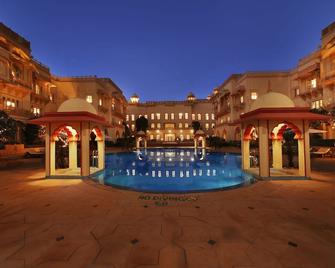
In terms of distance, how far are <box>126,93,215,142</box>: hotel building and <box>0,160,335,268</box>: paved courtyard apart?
179 ft

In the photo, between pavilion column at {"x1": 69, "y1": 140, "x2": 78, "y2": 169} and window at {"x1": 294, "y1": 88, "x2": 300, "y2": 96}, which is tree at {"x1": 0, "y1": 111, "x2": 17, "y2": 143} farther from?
window at {"x1": 294, "y1": 88, "x2": 300, "y2": 96}

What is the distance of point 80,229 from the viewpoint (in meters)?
4.43

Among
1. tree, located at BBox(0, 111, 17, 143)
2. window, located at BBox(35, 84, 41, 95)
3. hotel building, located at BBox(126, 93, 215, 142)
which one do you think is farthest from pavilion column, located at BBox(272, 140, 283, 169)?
hotel building, located at BBox(126, 93, 215, 142)

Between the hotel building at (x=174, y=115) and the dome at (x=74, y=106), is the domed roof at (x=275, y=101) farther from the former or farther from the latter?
the hotel building at (x=174, y=115)

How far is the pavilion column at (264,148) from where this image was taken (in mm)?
9664

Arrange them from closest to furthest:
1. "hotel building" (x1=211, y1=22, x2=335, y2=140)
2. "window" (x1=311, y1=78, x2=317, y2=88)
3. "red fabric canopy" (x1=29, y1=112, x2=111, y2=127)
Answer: "red fabric canopy" (x1=29, y1=112, x2=111, y2=127), "hotel building" (x1=211, y1=22, x2=335, y2=140), "window" (x1=311, y1=78, x2=317, y2=88)

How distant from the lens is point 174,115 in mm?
62062

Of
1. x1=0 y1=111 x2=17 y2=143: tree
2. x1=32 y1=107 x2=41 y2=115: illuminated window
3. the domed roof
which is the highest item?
x1=32 y1=107 x2=41 y2=115: illuminated window

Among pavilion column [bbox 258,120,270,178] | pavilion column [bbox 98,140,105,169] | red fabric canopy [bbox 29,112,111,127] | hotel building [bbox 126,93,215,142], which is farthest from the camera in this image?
hotel building [bbox 126,93,215,142]

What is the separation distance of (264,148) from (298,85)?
2657 centimetres

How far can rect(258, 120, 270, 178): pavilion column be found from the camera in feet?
31.7

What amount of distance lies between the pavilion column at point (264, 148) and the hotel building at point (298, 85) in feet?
32.0

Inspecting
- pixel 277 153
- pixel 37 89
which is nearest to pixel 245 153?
pixel 277 153

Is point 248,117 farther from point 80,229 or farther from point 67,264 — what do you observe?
point 67,264
